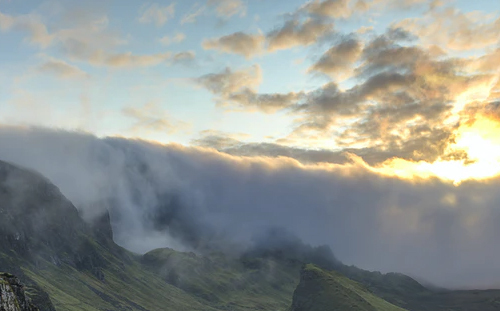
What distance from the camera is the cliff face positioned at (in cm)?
9431

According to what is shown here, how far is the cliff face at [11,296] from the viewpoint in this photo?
309 ft

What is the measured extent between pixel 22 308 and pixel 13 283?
7.14 m

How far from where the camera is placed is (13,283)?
10944 cm

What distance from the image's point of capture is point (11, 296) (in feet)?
324

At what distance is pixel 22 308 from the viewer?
350 feet
